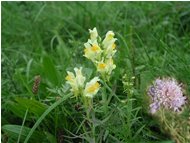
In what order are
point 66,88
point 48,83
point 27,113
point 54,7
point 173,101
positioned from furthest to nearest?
point 54,7, point 48,83, point 27,113, point 66,88, point 173,101

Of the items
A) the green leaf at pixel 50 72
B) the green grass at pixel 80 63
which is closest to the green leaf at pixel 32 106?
the green grass at pixel 80 63

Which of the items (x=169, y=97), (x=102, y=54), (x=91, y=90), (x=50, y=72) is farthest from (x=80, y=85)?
(x=50, y=72)

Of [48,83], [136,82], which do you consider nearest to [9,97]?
[48,83]

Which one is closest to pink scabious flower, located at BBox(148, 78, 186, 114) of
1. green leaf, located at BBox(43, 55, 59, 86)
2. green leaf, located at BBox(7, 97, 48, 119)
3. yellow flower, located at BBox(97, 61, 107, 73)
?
yellow flower, located at BBox(97, 61, 107, 73)

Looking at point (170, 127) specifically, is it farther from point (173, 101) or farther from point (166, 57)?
point (166, 57)

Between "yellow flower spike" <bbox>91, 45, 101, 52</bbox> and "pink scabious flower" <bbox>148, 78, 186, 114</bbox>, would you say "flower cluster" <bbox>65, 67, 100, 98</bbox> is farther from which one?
"pink scabious flower" <bbox>148, 78, 186, 114</bbox>

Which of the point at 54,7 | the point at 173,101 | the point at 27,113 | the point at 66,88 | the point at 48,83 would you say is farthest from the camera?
the point at 54,7

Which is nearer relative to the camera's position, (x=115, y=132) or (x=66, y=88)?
(x=115, y=132)

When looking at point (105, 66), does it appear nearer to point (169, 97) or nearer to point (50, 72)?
point (169, 97)
